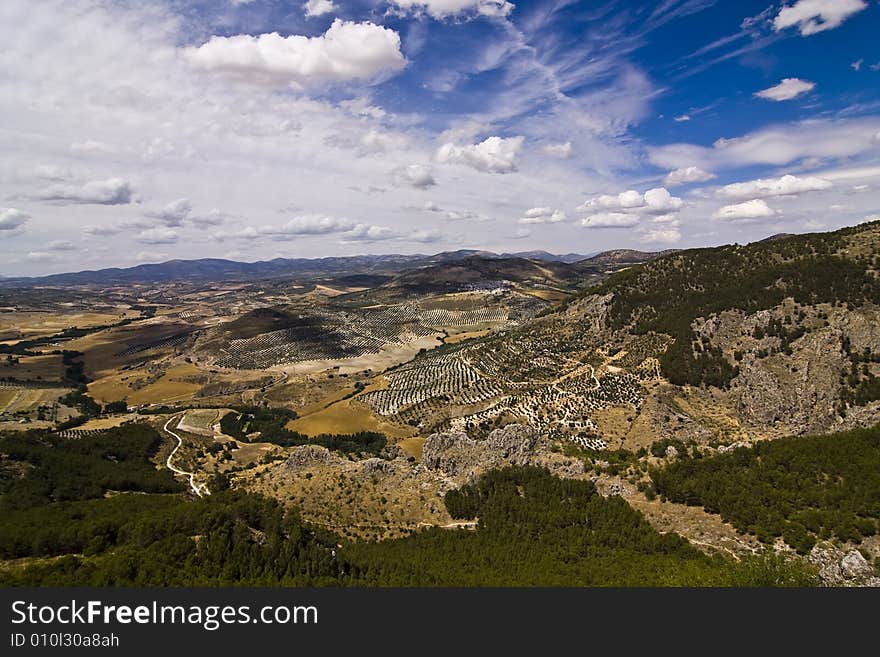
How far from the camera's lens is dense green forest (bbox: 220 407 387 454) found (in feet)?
348

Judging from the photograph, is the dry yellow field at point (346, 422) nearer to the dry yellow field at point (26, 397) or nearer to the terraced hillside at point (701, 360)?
the terraced hillside at point (701, 360)

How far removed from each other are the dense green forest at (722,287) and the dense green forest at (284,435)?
67.1m

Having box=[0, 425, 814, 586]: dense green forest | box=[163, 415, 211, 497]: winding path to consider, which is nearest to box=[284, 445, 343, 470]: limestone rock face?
box=[0, 425, 814, 586]: dense green forest

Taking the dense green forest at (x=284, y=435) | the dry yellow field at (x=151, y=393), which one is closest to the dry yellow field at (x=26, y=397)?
the dry yellow field at (x=151, y=393)

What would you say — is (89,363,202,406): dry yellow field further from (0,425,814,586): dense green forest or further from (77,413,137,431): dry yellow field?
(0,425,814,586): dense green forest

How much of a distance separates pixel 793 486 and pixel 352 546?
49572mm

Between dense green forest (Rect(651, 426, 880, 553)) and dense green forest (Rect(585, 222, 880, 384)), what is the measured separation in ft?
130

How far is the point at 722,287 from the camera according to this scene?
4749 inches

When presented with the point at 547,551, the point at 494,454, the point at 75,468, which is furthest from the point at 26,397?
the point at 547,551

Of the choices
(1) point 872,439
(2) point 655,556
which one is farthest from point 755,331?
(2) point 655,556

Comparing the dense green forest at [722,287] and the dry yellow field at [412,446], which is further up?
the dense green forest at [722,287]

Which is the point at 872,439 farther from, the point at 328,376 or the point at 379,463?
the point at 328,376

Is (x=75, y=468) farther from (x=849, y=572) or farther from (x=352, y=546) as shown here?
(x=849, y=572)

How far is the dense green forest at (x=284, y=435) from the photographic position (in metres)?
106
